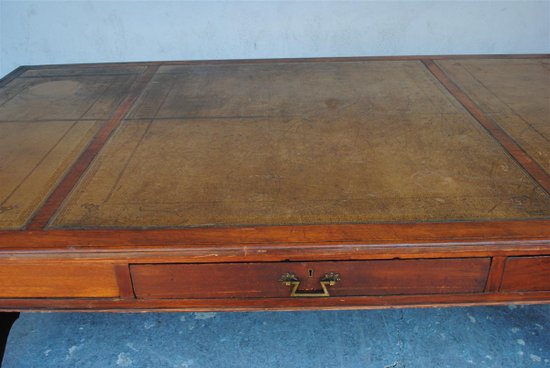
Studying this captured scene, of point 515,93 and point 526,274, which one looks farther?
point 515,93

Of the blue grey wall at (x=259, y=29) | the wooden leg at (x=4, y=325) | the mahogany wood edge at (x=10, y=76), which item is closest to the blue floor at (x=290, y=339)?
the wooden leg at (x=4, y=325)

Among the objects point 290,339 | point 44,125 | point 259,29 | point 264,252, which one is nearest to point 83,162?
point 44,125

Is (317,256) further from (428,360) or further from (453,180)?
(428,360)

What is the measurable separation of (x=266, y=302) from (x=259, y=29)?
1.48 m

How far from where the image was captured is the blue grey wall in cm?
229

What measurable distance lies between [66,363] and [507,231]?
4.10 ft

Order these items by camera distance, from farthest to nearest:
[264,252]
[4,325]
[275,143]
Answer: [275,143] < [4,325] < [264,252]

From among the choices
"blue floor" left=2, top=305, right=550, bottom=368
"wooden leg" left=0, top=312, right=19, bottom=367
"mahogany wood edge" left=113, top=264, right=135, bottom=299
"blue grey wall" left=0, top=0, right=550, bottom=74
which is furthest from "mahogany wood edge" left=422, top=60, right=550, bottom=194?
"wooden leg" left=0, top=312, right=19, bottom=367

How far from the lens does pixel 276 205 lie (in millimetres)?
1181

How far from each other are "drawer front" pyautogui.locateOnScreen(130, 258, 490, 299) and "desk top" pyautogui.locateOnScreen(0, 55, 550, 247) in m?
0.09

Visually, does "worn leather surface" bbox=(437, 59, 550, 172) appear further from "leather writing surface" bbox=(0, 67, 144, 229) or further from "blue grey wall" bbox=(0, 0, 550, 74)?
"leather writing surface" bbox=(0, 67, 144, 229)

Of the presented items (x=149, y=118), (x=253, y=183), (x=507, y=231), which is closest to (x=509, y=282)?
(x=507, y=231)

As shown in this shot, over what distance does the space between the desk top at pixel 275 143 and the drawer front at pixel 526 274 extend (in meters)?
0.09

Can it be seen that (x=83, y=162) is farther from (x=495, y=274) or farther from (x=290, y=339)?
(x=495, y=274)
